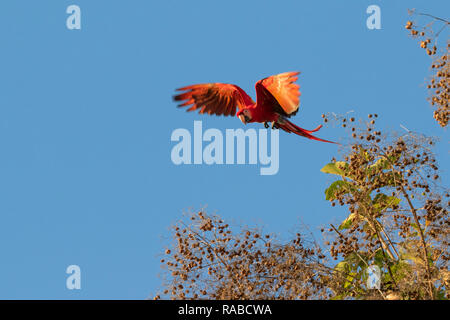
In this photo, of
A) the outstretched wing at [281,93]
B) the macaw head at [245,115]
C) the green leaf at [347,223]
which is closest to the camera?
the outstretched wing at [281,93]

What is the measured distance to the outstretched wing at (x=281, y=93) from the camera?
1170 cm

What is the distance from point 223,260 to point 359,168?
279 cm

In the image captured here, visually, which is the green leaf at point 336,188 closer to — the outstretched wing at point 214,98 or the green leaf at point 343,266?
the green leaf at point 343,266

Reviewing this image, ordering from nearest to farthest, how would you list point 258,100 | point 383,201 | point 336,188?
point 258,100
point 383,201
point 336,188

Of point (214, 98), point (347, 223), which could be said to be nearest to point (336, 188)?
point (347, 223)

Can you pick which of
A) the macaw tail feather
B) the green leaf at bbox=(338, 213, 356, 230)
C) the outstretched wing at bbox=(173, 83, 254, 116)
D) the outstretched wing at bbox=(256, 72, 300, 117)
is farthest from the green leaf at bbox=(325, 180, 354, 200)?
the outstretched wing at bbox=(173, 83, 254, 116)

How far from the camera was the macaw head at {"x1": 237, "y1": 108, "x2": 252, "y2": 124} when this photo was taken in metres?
12.5

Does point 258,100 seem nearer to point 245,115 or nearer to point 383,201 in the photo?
point 245,115

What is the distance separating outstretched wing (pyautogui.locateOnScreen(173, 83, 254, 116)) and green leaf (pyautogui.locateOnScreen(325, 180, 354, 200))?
7.28ft

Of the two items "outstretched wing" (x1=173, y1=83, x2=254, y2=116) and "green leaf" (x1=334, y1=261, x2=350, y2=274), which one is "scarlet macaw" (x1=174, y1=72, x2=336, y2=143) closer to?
"outstretched wing" (x1=173, y1=83, x2=254, y2=116)

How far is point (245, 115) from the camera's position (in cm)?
1257

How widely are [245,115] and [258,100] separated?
528 millimetres

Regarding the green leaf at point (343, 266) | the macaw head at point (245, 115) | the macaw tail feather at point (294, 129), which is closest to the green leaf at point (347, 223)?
the green leaf at point (343, 266)
